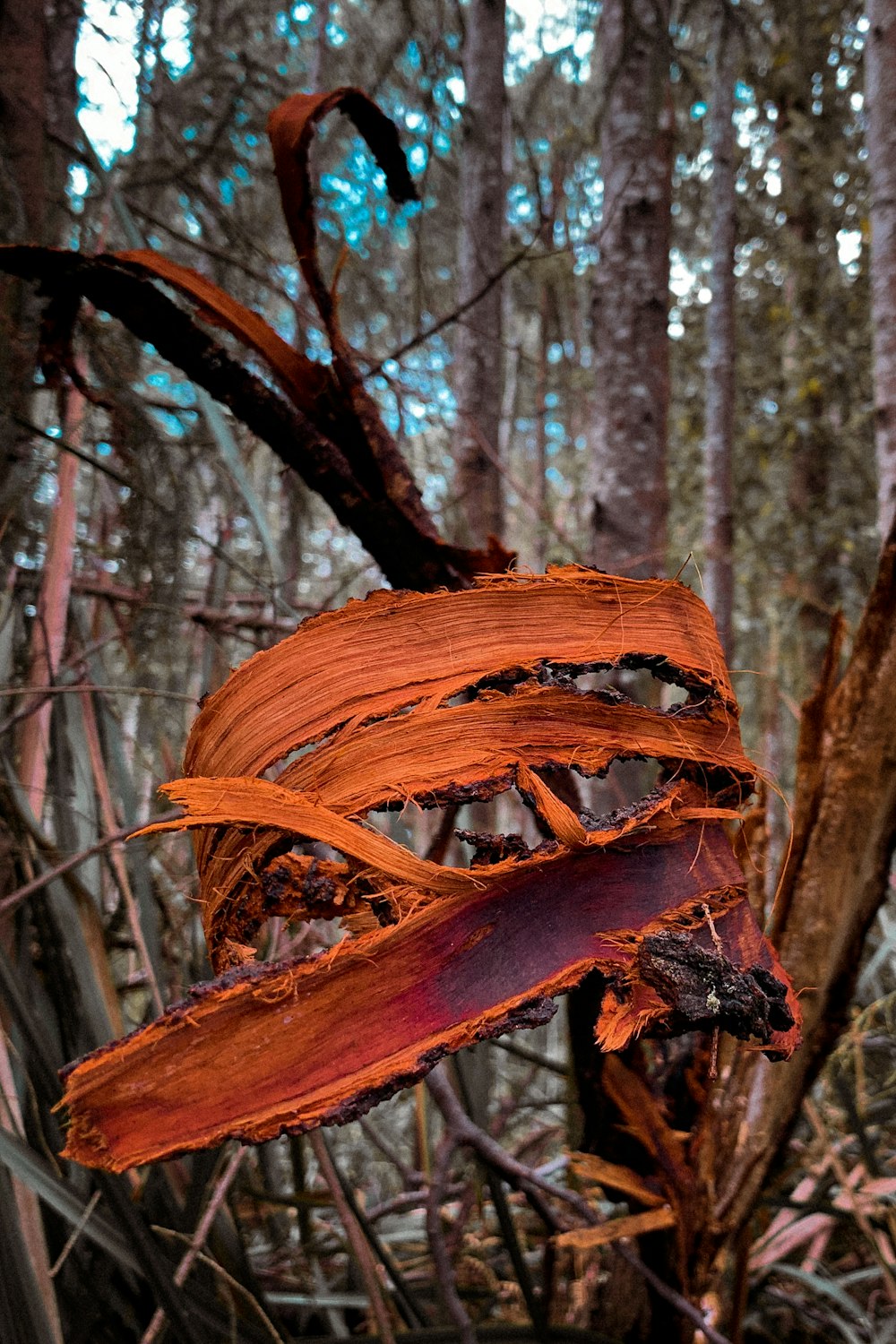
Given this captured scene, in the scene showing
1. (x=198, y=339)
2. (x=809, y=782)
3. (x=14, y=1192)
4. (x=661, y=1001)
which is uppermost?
(x=198, y=339)

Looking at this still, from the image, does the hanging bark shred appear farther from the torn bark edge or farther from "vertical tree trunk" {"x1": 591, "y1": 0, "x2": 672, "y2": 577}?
"vertical tree trunk" {"x1": 591, "y1": 0, "x2": 672, "y2": 577}

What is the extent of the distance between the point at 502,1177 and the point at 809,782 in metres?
0.55

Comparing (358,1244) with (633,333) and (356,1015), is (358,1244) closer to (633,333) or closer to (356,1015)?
(356,1015)

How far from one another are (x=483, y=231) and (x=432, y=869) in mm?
3090

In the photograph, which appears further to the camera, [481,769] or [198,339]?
[198,339]

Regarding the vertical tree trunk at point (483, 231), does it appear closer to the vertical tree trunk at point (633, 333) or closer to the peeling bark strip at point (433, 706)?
the vertical tree trunk at point (633, 333)

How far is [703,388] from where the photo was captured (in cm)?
506

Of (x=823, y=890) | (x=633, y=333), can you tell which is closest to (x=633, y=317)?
(x=633, y=333)

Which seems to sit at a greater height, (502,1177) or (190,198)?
(190,198)

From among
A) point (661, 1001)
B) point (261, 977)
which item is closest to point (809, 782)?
point (661, 1001)

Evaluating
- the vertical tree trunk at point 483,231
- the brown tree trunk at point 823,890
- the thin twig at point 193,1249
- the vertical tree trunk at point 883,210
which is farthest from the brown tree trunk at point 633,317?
the thin twig at point 193,1249

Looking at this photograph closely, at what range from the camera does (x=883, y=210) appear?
6.89 feet

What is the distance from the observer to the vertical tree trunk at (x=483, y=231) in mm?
2893

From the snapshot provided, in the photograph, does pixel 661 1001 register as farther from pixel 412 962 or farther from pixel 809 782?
pixel 809 782
